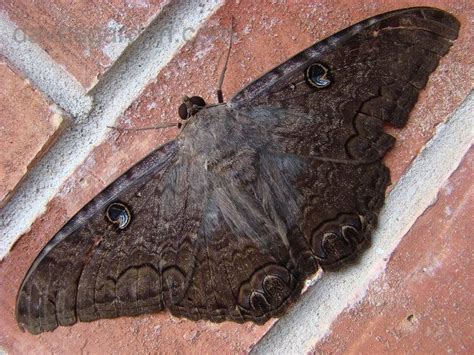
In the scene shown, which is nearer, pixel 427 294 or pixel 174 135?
pixel 427 294

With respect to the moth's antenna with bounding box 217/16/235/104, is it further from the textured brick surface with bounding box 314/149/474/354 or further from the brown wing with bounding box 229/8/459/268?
the textured brick surface with bounding box 314/149/474/354

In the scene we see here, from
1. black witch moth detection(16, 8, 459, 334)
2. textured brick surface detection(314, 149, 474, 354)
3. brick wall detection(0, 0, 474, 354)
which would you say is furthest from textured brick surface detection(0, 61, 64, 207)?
textured brick surface detection(314, 149, 474, 354)

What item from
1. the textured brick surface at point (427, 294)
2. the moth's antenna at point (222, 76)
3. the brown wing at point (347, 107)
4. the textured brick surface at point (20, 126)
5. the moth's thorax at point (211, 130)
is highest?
the textured brick surface at point (20, 126)

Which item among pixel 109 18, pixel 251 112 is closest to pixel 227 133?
pixel 251 112

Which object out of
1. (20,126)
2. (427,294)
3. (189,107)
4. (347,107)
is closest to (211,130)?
(189,107)

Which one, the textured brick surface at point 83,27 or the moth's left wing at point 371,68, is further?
the textured brick surface at point 83,27

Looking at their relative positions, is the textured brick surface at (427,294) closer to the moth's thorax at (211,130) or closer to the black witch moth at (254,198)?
the black witch moth at (254,198)

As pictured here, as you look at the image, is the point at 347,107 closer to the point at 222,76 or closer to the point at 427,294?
the point at 222,76

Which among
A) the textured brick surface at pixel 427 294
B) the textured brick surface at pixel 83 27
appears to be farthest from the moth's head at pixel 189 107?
the textured brick surface at pixel 427 294
